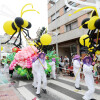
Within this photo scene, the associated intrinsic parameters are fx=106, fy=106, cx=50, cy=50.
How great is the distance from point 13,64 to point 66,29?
9.07m

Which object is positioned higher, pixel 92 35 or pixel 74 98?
pixel 92 35

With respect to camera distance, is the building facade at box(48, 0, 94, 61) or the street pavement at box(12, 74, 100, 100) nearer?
the street pavement at box(12, 74, 100, 100)

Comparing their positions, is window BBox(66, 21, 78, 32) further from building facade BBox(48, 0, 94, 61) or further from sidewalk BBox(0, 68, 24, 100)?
sidewalk BBox(0, 68, 24, 100)

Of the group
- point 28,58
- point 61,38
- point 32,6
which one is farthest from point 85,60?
point 61,38

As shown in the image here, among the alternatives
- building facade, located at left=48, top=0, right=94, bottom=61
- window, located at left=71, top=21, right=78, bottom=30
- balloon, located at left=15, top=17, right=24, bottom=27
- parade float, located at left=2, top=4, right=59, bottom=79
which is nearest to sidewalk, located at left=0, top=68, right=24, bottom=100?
parade float, located at left=2, top=4, right=59, bottom=79

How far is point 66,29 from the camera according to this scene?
1370 centimetres

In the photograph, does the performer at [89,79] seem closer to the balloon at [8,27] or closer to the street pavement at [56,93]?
the street pavement at [56,93]

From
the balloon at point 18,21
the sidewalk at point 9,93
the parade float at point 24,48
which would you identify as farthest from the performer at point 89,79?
the balloon at point 18,21

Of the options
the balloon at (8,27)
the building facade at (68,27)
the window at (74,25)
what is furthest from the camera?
the window at (74,25)

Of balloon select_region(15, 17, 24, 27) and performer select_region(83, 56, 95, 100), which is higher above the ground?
balloon select_region(15, 17, 24, 27)

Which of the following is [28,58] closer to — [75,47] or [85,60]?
[85,60]

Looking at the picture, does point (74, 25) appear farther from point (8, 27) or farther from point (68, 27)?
point (8, 27)

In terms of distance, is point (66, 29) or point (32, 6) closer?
point (32, 6)

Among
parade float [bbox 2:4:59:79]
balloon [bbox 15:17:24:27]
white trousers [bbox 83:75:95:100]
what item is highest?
balloon [bbox 15:17:24:27]
